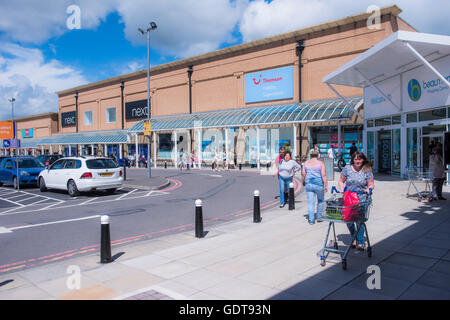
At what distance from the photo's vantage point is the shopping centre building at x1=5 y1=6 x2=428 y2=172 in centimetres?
2447

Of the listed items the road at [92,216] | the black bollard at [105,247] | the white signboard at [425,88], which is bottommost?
the road at [92,216]

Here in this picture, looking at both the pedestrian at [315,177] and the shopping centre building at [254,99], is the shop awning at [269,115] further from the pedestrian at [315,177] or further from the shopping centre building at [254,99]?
the pedestrian at [315,177]

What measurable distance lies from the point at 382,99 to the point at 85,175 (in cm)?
1478

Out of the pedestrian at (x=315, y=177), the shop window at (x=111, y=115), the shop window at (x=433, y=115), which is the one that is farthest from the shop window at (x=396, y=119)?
the shop window at (x=111, y=115)

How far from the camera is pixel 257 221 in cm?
866

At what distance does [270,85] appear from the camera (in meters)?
29.2

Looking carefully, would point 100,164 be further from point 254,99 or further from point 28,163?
point 254,99

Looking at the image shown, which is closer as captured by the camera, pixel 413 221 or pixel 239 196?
pixel 413 221

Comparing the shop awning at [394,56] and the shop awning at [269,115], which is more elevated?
the shop awning at [394,56]

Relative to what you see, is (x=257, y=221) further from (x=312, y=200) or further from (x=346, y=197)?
(x=346, y=197)

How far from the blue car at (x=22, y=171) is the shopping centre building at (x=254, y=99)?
6.58m

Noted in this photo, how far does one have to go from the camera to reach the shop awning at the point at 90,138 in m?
41.5
